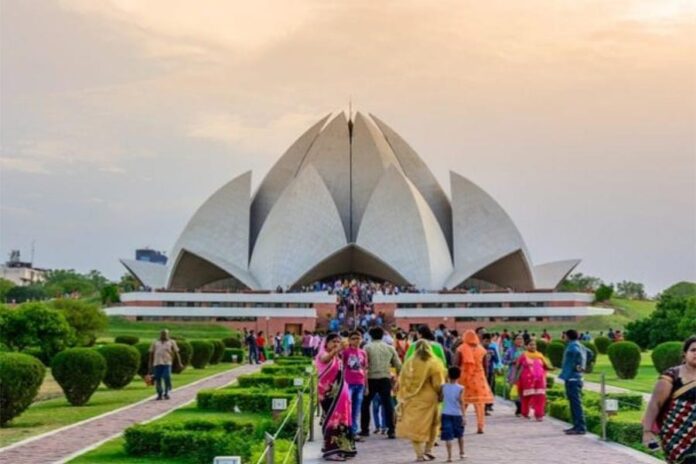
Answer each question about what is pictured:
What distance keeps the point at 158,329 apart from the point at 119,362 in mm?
20337

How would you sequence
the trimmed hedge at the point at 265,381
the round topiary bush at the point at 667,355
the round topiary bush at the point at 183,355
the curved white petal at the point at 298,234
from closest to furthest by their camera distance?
the trimmed hedge at the point at 265,381, the round topiary bush at the point at 667,355, the round topiary bush at the point at 183,355, the curved white petal at the point at 298,234

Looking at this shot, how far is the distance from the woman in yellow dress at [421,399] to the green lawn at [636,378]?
752 cm

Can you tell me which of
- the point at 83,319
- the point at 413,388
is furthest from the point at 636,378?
the point at 83,319

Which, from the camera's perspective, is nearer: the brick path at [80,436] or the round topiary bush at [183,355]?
the brick path at [80,436]

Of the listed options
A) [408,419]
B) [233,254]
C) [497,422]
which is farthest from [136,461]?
[233,254]

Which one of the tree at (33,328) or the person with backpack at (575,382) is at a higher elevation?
the tree at (33,328)

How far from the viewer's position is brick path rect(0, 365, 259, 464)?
6.87 meters

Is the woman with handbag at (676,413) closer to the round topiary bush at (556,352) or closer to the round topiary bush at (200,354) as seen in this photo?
the round topiary bush at (556,352)

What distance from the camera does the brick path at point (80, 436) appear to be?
687 cm

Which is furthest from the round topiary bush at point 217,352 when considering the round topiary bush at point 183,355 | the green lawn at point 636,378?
the green lawn at point 636,378

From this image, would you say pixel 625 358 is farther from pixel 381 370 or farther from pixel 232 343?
pixel 232 343

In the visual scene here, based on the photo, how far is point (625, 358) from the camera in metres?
16.2

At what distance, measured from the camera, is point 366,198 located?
46.7 metres

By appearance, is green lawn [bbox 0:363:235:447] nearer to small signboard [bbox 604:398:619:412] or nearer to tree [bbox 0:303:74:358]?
tree [bbox 0:303:74:358]
